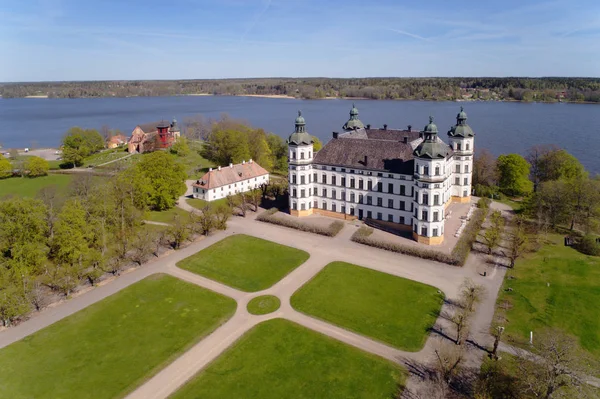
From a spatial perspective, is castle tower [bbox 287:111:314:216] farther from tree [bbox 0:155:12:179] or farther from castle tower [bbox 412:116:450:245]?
tree [bbox 0:155:12:179]

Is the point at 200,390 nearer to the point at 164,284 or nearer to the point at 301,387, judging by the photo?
the point at 301,387

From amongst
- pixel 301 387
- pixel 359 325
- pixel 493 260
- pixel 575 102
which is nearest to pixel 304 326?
pixel 359 325

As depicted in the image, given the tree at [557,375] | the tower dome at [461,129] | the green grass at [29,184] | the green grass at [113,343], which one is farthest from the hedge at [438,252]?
the green grass at [29,184]

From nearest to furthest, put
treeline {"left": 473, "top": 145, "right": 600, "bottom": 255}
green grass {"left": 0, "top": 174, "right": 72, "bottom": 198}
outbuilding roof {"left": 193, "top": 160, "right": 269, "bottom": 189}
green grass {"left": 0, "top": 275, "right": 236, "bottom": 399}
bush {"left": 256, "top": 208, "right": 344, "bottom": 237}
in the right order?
green grass {"left": 0, "top": 275, "right": 236, "bottom": 399} < treeline {"left": 473, "top": 145, "right": 600, "bottom": 255} < bush {"left": 256, "top": 208, "right": 344, "bottom": 237} < outbuilding roof {"left": 193, "top": 160, "right": 269, "bottom": 189} < green grass {"left": 0, "top": 174, "right": 72, "bottom": 198}

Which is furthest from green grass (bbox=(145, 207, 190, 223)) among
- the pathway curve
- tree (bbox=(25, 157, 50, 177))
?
tree (bbox=(25, 157, 50, 177))

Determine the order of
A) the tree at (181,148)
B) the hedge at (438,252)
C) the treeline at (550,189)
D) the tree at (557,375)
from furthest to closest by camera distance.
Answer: the tree at (181,148) → the treeline at (550,189) → the hedge at (438,252) → the tree at (557,375)

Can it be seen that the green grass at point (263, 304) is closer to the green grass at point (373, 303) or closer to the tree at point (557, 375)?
the green grass at point (373, 303)


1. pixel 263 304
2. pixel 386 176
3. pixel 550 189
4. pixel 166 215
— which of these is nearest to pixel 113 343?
pixel 263 304
